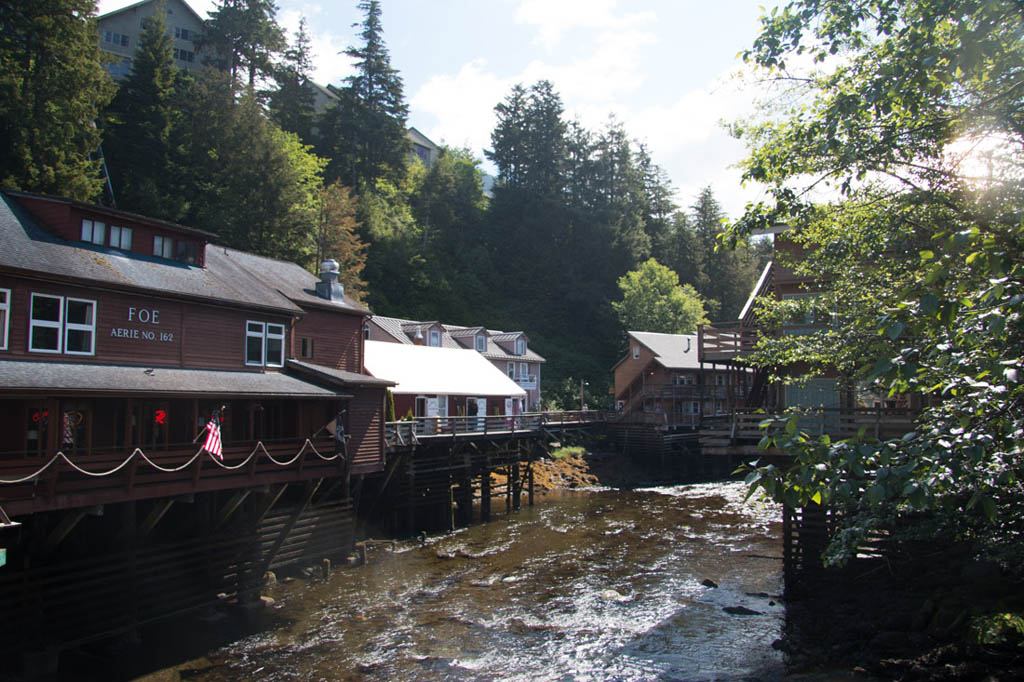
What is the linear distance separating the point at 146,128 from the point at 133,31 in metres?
23.7

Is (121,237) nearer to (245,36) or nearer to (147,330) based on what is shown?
(147,330)

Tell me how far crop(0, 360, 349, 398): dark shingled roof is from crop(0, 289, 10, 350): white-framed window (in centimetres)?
48

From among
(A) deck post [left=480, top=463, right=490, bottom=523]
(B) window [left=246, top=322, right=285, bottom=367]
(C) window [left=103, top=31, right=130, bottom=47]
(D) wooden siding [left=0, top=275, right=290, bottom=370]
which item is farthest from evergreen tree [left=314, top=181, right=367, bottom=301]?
(C) window [left=103, top=31, right=130, bottom=47]

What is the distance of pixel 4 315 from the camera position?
48.9ft

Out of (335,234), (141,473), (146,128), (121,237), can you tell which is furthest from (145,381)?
(146,128)

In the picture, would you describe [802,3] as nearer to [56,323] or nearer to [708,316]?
[56,323]

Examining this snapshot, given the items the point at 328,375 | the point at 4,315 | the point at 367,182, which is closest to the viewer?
the point at 4,315

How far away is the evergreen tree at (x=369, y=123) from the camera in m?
65.0

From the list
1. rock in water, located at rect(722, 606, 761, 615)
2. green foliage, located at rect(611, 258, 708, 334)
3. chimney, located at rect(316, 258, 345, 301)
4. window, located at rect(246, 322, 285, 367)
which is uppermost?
green foliage, located at rect(611, 258, 708, 334)

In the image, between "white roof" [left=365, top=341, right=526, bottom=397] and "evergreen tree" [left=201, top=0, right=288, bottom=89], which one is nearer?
"white roof" [left=365, top=341, right=526, bottom=397]

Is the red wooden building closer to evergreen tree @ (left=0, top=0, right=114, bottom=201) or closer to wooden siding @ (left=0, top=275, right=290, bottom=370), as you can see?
wooden siding @ (left=0, top=275, right=290, bottom=370)

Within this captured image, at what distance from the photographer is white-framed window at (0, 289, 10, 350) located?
14.8m

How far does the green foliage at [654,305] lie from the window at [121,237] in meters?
55.1

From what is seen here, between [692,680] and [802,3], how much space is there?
40.3 ft
